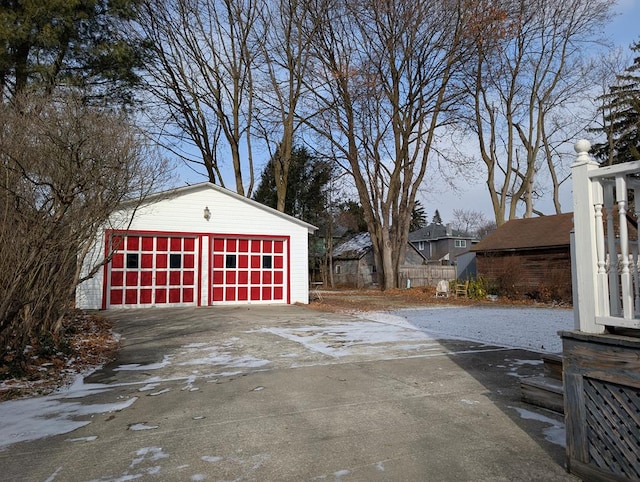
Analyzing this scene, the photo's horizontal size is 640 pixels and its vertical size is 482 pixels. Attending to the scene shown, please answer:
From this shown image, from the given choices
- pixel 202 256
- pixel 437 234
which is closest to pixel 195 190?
pixel 202 256

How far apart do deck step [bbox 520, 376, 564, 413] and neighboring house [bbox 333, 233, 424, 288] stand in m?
29.1

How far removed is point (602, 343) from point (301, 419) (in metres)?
2.40

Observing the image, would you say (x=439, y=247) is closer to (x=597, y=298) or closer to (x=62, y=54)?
(x=62, y=54)

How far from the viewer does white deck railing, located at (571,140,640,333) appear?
115 inches

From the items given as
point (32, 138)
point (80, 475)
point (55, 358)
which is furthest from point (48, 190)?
point (80, 475)

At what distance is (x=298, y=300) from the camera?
16.0 m

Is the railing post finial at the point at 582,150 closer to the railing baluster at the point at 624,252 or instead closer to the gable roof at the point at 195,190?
the railing baluster at the point at 624,252

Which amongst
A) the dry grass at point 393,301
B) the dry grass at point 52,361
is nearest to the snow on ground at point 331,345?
the dry grass at point 52,361

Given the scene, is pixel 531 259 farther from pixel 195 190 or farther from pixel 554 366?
pixel 554 366

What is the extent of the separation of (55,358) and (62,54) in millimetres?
11525

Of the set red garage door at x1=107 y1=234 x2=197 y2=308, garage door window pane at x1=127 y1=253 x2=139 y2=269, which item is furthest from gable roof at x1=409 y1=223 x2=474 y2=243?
garage door window pane at x1=127 y1=253 x2=139 y2=269

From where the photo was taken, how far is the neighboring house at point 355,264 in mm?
34281

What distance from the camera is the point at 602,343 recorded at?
2844 mm

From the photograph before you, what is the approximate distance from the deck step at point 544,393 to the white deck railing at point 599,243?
1216mm
